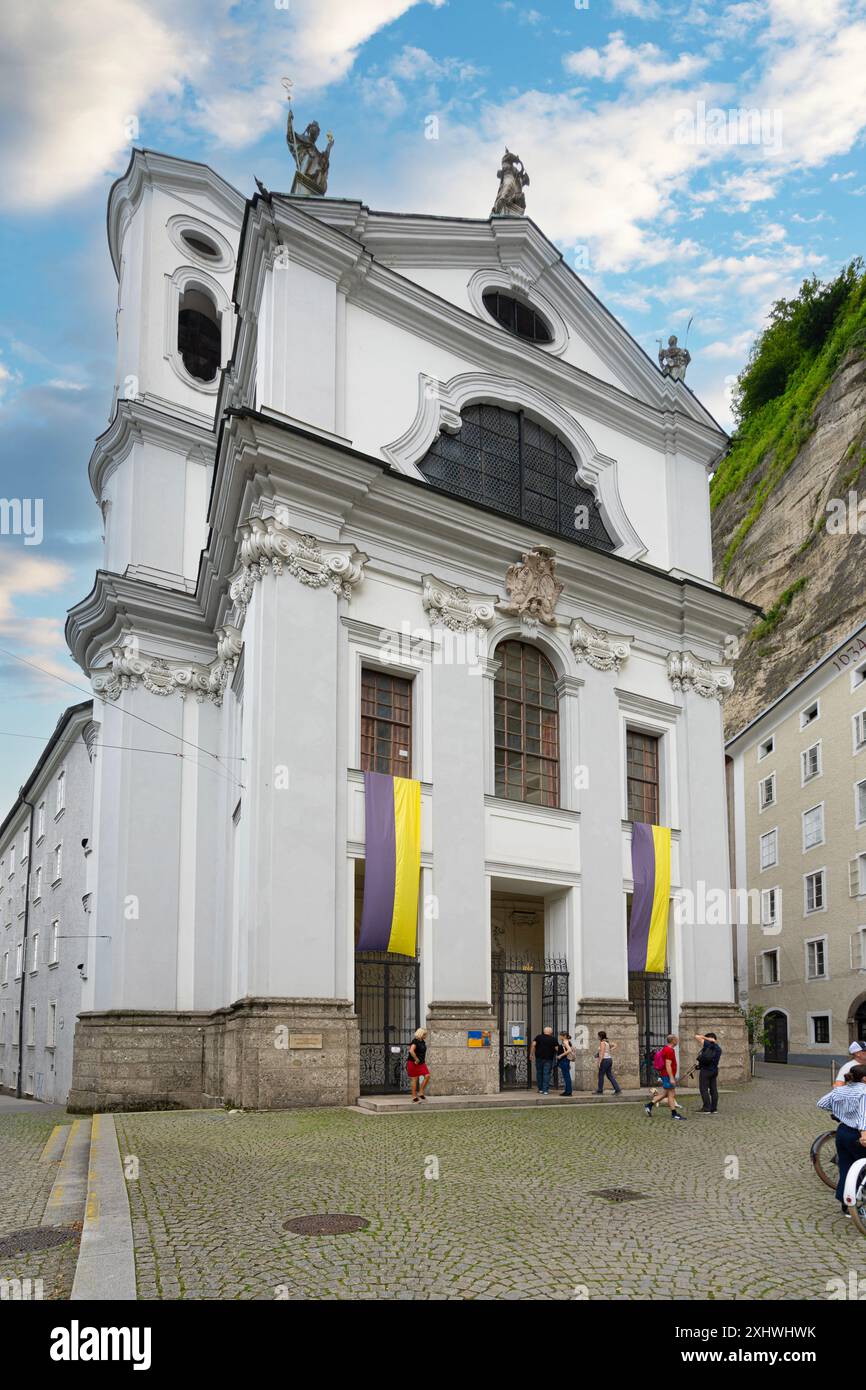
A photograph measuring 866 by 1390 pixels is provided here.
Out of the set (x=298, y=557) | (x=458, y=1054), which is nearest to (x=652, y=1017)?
(x=458, y=1054)

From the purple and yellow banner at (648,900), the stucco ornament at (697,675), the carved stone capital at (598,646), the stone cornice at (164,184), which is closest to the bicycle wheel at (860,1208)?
the purple and yellow banner at (648,900)

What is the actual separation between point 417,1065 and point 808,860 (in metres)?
26.3

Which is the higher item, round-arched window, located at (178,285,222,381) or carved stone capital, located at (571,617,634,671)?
round-arched window, located at (178,285,222,381)

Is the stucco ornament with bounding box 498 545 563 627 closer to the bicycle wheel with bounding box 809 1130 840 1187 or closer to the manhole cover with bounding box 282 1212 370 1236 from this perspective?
the bicycle wheel with bounding box 809 1130 840 1187

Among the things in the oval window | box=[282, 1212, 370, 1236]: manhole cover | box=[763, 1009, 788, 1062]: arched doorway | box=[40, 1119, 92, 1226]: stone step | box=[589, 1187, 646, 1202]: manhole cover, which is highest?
the oval window

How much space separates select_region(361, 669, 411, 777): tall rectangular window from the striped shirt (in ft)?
42.1

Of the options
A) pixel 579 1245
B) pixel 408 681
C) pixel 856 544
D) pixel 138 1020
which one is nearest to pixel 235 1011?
pixel 138 1020

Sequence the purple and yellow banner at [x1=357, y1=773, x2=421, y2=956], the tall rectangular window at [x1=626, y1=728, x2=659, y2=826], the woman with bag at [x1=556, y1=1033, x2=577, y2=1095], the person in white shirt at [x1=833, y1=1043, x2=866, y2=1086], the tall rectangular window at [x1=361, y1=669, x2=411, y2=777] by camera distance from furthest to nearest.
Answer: the tall rectangular window at [x1=626, y1=728, x2=659, y2=826] < the tall rectangular window at [x1=361, y1=669, x2=411, y2=777] < the woman with bag at [x1=556, y1=1033, x2=577, y2=1095] < the purple and yellow banner at [x1=357, y1=773, x2=421, y2=956] < the person in white shirt at [x1=833, y1=1043, x2=866, y2=1086]

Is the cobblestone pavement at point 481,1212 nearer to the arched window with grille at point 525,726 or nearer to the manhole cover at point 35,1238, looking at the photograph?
the manhole cover at point 35,1238

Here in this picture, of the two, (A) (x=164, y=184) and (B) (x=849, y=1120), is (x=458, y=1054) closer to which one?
(B) (x=849, y=1120)

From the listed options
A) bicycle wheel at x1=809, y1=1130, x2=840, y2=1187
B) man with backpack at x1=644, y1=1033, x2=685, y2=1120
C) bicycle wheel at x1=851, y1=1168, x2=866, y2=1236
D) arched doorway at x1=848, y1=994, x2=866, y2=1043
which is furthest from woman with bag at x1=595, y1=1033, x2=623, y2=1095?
arched doorway at x1=848, y1=994, x2=866, y2=1043

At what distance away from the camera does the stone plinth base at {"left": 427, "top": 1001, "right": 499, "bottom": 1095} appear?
20.3 meters

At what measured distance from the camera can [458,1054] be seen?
2056 centimetres

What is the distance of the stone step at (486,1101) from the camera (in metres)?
17.8
